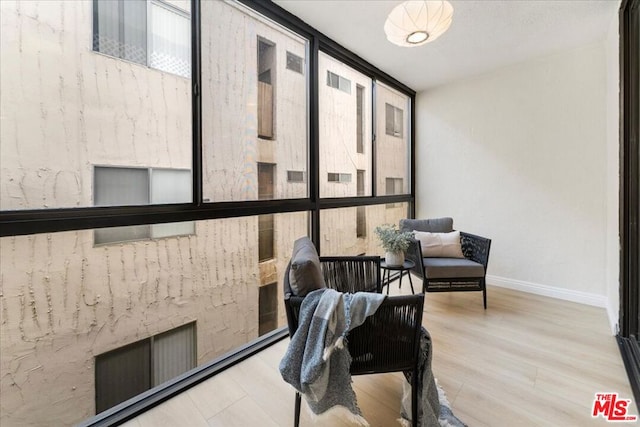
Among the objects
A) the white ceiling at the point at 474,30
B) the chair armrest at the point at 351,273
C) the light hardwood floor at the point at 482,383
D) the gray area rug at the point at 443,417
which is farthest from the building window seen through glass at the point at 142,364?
the white ceiling at the point at 474,30

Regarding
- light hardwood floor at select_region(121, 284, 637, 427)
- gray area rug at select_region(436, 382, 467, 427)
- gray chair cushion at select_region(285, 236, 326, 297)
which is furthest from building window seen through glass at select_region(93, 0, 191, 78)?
gray area rug at select_region(436, 382, 467, 427)

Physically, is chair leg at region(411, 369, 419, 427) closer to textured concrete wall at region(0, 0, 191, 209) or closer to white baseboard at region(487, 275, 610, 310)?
textured concrete wall at region(0, 0, 191, 209)

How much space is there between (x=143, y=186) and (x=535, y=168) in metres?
3.97

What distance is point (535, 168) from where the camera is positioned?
10.9 feet

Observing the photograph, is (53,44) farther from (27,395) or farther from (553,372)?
(553,372)

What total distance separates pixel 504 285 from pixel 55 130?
446 cm

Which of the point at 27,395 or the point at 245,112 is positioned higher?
the point at 245,112

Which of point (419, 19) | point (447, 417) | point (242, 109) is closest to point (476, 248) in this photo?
point (447, 417)

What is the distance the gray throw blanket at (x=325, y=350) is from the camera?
48.8 inches

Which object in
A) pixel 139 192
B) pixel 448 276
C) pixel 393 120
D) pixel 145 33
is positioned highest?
pixel 393 120

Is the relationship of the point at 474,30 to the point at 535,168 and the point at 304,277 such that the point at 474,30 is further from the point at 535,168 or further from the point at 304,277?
the point at 304,277

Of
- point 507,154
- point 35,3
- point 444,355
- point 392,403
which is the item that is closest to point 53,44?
point 35,3

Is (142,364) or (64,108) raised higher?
(64,108)

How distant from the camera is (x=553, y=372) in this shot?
1.89 meters
